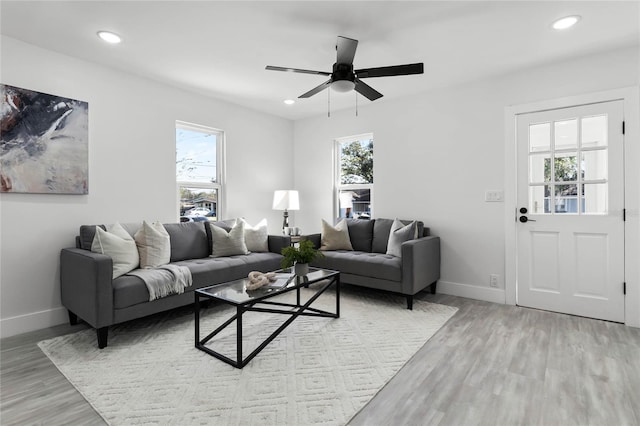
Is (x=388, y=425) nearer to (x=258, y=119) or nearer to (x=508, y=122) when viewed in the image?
(x=508, y=122)

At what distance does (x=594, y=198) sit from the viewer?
3146 mm

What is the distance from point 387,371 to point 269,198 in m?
3.41

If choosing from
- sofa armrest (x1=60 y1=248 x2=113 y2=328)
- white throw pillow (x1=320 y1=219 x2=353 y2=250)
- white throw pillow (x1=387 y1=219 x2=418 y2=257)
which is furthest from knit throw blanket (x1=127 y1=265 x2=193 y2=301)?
white throw pillow (x1=387 y1=219 x2=418 y2=257)

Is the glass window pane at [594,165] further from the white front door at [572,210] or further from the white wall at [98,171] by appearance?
the white wall at [98,171]

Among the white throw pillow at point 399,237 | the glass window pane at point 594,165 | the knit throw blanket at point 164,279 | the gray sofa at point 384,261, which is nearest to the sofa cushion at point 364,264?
the gray sofa at point 384,261

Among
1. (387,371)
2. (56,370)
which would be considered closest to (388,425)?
(387,371)

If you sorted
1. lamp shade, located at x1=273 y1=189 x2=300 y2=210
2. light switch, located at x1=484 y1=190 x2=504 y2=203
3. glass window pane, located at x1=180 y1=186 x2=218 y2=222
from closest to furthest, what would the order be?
light switch, located at x1=484 y1=190 x2=504 y2=203 → glass window pane, located at x1=180 y1=186 x2=218 y2=222 → lamp shade, located at x1=273 y1=189 x2=300 y2=210

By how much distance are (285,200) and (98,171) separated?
7.39 ft

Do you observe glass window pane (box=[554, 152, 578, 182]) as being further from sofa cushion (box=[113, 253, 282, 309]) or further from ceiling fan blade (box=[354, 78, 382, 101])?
sofa cushion (box=[113, 253, 282, 309])

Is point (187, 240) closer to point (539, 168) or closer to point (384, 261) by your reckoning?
point (384, 261)

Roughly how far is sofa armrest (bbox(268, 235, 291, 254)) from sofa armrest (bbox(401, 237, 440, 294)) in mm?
1426

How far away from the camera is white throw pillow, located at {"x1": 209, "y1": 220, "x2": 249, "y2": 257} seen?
3.73 meters

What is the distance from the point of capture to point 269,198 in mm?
5102

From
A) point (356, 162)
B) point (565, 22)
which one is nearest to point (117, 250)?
point (356, 162)
